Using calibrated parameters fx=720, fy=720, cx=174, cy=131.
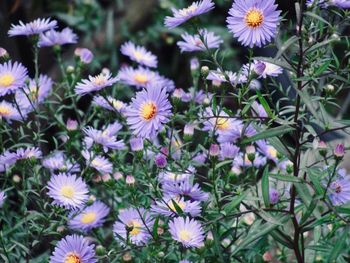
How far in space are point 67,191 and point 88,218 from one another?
5.8 inches

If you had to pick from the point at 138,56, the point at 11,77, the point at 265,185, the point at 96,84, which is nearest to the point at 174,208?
the point at 265,185

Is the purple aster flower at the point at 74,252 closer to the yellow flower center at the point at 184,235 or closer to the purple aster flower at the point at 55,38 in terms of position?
the yellow flower center at the point at 184,235

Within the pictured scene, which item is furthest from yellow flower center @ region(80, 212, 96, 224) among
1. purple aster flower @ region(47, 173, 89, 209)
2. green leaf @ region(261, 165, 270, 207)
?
green leaf @ region(261, 165, 270, 207)

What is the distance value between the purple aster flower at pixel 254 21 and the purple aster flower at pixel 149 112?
149 mm

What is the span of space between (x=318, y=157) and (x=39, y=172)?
53 centimetres

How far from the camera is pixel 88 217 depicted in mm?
1345

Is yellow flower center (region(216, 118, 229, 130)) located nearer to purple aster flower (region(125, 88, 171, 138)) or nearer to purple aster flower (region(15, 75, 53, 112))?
purple aster flower (region(125, 88, 171, 138))

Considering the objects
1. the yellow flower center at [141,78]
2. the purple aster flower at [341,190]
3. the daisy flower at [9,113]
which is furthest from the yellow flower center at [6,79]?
the purple aster flower at [341,190]

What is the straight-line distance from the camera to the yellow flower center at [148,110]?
1106mm

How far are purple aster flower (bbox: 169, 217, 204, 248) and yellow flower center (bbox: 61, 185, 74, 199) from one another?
19cm

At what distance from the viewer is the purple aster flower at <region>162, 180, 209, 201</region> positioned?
1.20 metres

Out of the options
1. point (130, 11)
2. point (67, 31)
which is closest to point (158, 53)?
point (130, 11)

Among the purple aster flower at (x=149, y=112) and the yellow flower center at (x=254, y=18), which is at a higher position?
the yellow flower center at (x=254, y=18)

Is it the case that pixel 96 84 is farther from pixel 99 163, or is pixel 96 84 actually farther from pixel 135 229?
pixel 135 229
